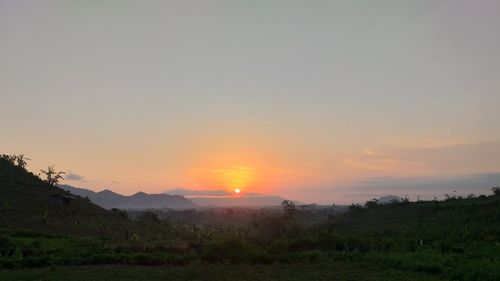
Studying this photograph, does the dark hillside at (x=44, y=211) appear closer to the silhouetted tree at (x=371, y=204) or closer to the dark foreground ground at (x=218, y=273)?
the dark foreground ground at (x=218, y=273)

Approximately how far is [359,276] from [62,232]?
94.6ft

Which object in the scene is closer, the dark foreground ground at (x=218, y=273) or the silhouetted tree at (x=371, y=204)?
the dark foreground ground at (x=218, y=273)

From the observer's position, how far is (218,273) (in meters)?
20.7

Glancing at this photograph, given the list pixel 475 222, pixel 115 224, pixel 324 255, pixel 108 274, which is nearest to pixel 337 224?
pixel 475 222

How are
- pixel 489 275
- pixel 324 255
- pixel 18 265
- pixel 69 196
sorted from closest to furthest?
1. pixel 489 275
2. pixel 18 265
3. pixel 324 255
4. pixel 69 196

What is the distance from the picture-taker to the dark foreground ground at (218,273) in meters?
19.6

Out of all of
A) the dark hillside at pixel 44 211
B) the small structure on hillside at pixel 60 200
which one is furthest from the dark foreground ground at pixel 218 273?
the small structure on hillside at pixel 60 200

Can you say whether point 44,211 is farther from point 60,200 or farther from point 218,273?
point 218,273

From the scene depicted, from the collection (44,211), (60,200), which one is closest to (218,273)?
(44,211)

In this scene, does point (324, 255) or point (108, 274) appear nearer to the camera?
point (108, 274)

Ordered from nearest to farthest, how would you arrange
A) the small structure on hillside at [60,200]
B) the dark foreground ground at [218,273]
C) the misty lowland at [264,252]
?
the dark foreground ground at [218,273] < the misty lowland at [264,252] < the small structure on hillside at [60,200]

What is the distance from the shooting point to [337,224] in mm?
56281

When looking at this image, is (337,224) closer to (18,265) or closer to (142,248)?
(142,248)

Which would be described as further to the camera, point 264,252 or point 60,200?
point 60,200
